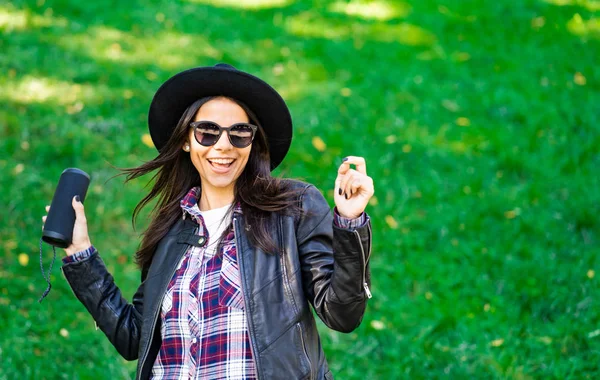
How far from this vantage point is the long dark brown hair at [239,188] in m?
2.60

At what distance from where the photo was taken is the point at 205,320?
8.18ft

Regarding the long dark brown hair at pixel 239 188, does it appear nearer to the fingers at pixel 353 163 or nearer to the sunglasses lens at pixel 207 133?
the sunglasses lens at pixel 207 133

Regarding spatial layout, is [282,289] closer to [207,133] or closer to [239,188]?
[239,188]

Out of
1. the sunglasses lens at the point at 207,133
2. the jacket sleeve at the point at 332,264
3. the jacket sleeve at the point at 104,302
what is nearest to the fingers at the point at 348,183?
the jacket sleeve at the point at 332,264

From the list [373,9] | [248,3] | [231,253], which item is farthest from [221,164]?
[248,3]

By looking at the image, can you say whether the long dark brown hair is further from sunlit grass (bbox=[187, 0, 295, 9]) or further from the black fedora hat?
sunlit grass (bbox=[187, 0, 295, 9])

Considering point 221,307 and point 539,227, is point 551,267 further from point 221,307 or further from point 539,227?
point 221,307

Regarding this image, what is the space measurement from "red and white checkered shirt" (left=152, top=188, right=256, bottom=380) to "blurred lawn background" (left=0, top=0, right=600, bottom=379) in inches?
66.7

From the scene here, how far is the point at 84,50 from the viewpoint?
768cm

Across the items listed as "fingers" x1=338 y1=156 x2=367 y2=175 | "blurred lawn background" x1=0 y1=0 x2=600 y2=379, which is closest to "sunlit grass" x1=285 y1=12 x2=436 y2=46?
"blurred lawn background" x1=0 y1=0 x2=600 y2=379

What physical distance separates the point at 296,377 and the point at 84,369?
2.10 m

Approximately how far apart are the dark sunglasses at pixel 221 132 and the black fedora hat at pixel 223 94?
0.35 ft

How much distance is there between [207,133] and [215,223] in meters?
0.35

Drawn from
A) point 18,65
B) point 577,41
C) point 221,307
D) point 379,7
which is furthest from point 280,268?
point 379,7
